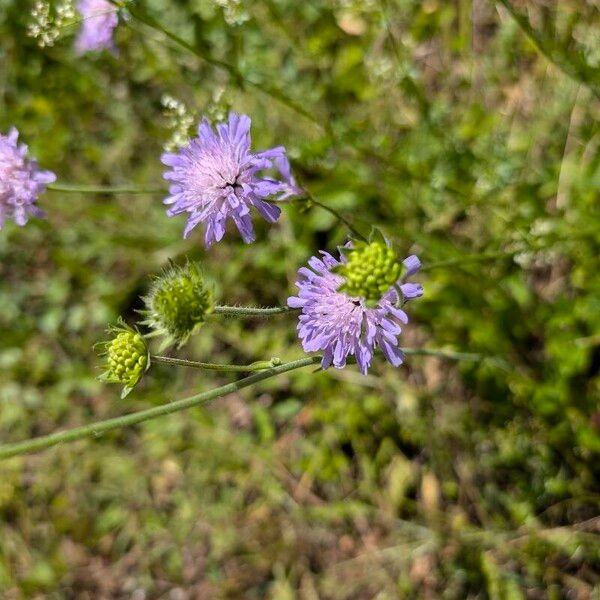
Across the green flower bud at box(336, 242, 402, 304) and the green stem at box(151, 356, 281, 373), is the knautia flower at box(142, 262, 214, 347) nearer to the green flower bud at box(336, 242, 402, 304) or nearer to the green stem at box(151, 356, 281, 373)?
the green stem at box(151, 356, 281, 373)

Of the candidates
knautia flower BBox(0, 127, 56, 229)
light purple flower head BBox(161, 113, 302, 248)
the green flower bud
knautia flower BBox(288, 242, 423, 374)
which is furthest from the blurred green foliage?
the green flower bud

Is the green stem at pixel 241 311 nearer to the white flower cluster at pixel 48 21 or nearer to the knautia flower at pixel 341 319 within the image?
the knautia flower at pixel 341 319

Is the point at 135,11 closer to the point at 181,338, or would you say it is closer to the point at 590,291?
the point at 181,338

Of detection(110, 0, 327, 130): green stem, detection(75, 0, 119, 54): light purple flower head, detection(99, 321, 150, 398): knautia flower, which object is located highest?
detection(75, 0, 119, 54): light purple flower head

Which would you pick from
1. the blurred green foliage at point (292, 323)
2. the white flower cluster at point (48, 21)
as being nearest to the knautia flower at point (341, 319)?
the blurred green foliage at point (292, 323)

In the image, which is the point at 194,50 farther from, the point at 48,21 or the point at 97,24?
the point at 97,24

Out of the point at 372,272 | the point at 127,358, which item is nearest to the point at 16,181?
the point at 127,358
